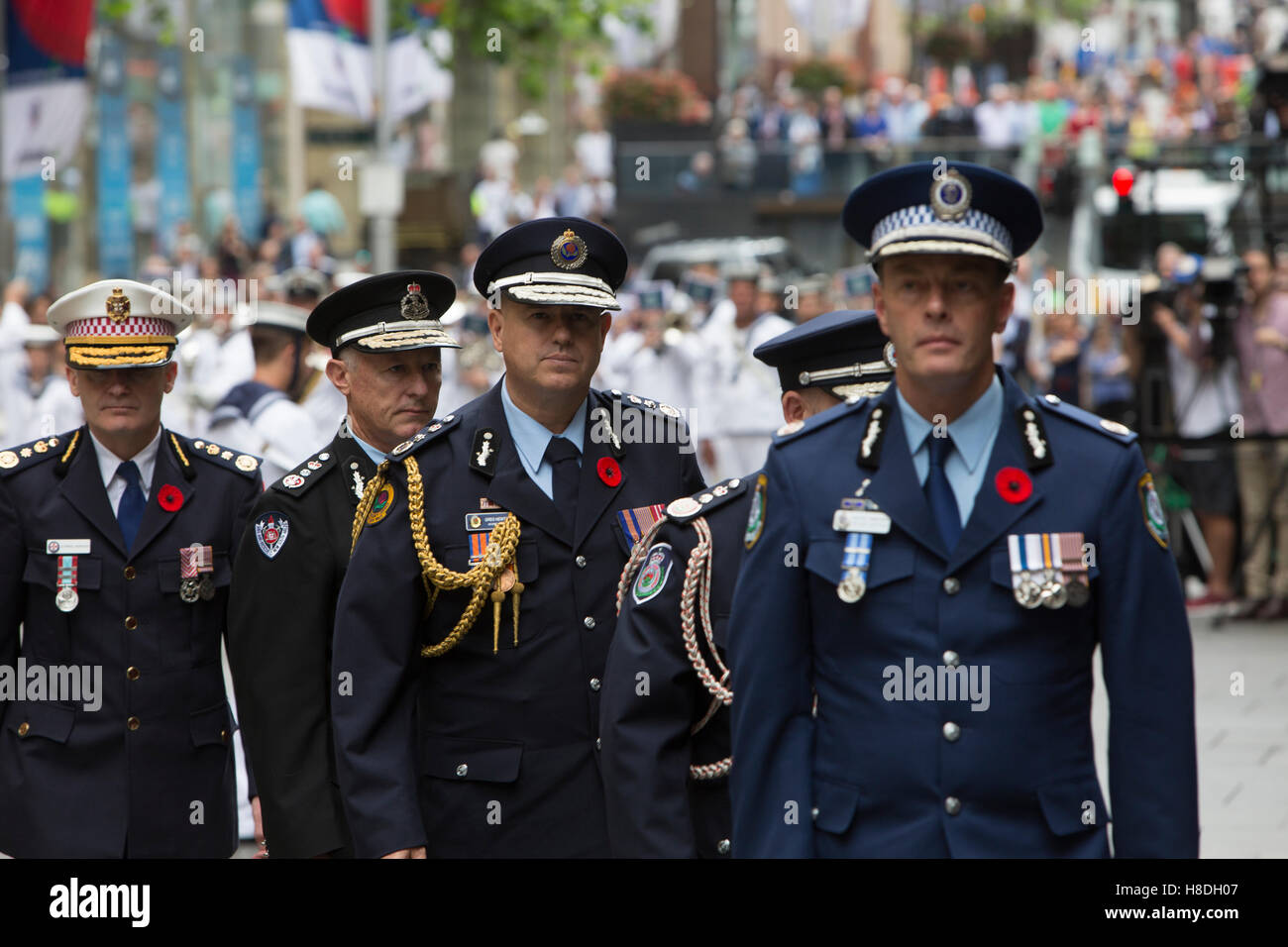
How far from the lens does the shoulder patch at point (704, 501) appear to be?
437cm

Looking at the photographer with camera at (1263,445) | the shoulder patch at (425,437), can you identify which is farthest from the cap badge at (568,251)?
the photographer with camera at (1263,445)

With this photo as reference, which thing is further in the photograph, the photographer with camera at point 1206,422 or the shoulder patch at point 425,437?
the photographer with camera at point 1206,422

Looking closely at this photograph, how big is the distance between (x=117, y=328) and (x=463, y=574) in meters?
1.61

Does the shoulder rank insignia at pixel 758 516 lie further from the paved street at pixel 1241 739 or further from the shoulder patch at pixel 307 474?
the paved street at pixel 1241 739

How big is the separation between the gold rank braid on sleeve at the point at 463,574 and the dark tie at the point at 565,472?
0.13 meters

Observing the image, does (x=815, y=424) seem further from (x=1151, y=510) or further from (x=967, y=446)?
(x=1151, y=510)

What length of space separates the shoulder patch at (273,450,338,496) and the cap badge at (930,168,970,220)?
2.33 m

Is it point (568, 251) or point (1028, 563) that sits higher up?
point (568, 251)

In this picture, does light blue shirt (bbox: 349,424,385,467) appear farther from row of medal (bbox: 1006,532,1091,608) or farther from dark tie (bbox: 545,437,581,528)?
row of medal (bbox: 1006,532,1091,608)

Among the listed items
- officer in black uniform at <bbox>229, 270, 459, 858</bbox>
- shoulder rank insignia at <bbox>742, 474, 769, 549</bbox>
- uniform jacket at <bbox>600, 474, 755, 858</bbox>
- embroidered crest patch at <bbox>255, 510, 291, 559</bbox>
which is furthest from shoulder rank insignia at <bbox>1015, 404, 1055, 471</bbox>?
embroidered crest patch at <bbox>255, 510, 291, 559</bbox>

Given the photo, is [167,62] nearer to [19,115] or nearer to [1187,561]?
[19,115]

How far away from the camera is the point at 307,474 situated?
5.43 m

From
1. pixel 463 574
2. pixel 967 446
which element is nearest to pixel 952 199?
pixel 967 446

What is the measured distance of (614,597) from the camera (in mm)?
4719
